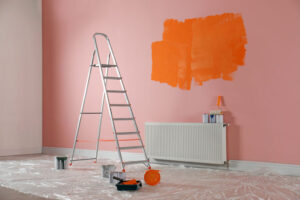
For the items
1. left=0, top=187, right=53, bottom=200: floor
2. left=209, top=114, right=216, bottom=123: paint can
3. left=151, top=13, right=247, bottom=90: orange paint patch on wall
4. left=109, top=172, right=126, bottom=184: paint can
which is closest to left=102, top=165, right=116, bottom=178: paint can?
left=109, top=172, right=126, bottom=184: paint can

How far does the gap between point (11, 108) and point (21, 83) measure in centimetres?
51

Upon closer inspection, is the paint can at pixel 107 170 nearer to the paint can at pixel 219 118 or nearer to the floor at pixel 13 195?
the floor at pixel 13 195

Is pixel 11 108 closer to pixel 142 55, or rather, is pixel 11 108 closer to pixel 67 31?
pixel 67 31

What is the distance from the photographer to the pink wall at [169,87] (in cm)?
430

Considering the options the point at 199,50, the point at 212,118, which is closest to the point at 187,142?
the point at 212,118

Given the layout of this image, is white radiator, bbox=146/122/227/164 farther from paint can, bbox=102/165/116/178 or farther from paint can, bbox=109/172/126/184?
paint can, bbox=109/172/126/184

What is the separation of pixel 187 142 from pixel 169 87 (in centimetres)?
88

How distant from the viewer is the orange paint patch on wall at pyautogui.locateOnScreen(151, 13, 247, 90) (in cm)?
469

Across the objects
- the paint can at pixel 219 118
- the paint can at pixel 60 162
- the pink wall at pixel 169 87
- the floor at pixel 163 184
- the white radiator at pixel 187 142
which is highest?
the pink wall at pixel 169 87

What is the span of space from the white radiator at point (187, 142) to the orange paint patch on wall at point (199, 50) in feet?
2.04

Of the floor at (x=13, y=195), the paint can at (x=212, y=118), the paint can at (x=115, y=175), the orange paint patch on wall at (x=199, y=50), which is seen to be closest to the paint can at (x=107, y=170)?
the paint can at (x=115, y=175)

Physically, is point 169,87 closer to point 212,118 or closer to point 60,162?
point 212,118

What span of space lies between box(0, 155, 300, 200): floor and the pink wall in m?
0.57

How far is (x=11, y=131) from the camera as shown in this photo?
6684 millimetres
